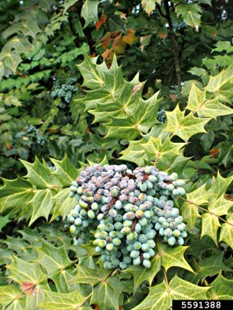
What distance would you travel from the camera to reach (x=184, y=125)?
48.8 inches

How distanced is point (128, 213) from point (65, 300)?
26 centimetres

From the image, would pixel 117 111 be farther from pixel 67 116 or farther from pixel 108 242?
pixel 67 116

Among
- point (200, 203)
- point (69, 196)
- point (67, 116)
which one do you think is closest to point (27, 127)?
point (67, 116)

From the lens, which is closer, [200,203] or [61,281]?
[200,203]

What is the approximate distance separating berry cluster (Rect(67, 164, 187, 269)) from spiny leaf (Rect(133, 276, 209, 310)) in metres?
0.07

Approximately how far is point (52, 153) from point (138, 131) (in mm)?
945

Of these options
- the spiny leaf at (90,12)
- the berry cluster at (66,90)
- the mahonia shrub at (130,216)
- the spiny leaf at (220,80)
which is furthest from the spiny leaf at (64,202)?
the berry cluster at (66,90)

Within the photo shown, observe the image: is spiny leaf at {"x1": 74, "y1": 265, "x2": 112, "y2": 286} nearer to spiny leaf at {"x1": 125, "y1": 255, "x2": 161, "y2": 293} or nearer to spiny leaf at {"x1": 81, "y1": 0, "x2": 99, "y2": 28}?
spiny leaf at {"x1": 125, "y1": 255, "x2": 161, "y2": 293}

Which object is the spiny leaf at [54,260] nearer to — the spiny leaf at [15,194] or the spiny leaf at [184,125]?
the spiny leaf at [15,194]

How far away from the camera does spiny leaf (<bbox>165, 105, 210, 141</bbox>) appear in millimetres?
1217

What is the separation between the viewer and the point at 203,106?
126cm

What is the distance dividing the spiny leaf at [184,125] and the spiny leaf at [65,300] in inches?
18.2

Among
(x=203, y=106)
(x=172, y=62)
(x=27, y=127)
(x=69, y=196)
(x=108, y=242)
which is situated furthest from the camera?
(x=27, y=127)

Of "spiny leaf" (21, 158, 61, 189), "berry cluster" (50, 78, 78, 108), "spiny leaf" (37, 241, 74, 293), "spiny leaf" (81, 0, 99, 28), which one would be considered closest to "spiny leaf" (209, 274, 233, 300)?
"spiny leaf" (37, 241, 74, 293)
